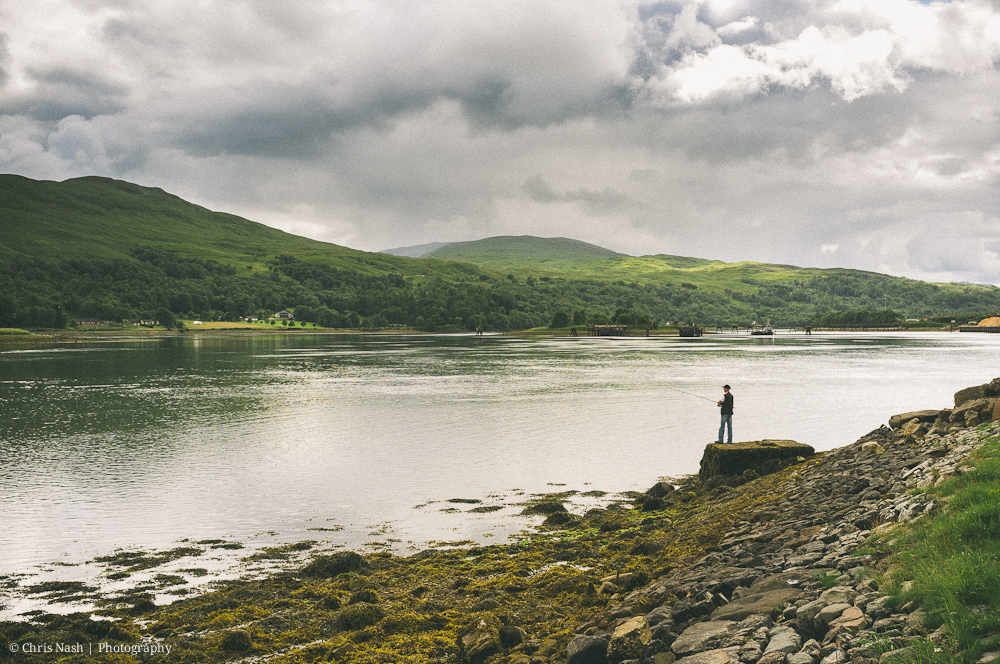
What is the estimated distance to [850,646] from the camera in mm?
7199

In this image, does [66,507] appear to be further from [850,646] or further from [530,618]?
[850,646]

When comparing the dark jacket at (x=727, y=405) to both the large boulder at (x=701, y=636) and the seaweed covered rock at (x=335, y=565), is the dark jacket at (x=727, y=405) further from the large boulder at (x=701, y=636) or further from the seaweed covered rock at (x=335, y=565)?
the large boulder at (x=701, y=636)

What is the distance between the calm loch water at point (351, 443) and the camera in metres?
19.6

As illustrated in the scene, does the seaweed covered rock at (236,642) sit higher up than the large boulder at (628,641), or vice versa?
the large boulder at (628,641)

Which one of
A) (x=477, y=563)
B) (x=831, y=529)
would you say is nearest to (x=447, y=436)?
(x=477, y=563)

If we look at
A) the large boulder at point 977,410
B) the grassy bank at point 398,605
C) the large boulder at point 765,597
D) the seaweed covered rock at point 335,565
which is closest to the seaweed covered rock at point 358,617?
the grassy bank at point 398,605

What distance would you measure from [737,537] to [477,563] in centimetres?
604

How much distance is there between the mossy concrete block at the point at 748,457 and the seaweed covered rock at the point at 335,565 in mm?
13415

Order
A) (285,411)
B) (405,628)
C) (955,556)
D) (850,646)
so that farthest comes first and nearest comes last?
(285,411)
(405,628)
(955,556)
(850,646)

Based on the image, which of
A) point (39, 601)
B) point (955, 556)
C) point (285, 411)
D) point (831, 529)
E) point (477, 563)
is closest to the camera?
point (955, 556)

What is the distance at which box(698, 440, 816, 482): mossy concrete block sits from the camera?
23094 millimetres

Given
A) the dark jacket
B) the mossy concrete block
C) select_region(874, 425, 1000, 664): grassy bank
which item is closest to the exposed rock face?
select_region(874, 425, 1000, 664): grassy bank

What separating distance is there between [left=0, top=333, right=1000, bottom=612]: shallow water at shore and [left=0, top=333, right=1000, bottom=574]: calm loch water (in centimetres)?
12

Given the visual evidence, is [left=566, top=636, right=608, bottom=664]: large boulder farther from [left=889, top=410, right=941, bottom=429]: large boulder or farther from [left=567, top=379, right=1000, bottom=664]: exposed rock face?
[left=889, top=410, right=941, bottom=429]: large boulder
